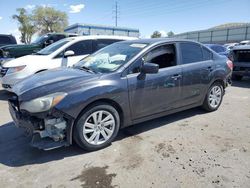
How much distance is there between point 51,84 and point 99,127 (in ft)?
3.20

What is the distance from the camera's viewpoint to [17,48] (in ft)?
28.8

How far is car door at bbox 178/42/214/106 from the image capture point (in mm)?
4688

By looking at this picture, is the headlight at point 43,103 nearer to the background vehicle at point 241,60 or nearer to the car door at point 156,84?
the car door at point 156,84

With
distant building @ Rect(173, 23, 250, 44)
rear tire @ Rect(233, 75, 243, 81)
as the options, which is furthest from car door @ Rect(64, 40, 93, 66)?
distant building @ Rect(173, 23, 250, 44)

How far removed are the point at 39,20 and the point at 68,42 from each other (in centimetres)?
5923

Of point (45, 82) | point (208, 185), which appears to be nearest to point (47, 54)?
point (45, 82)

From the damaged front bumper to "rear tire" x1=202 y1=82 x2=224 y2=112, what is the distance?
3283mm

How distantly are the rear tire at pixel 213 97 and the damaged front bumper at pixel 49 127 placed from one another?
129 inches

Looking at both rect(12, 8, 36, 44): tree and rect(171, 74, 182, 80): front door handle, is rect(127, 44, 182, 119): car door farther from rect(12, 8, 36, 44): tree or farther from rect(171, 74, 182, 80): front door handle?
rect(12, 8, 36, 44): tree

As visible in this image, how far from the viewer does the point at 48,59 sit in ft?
22.0

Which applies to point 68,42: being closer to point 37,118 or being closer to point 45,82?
point 45,82

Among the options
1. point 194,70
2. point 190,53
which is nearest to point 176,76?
point 194,70

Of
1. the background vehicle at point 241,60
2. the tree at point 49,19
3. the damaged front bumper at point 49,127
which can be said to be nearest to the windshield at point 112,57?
the damaged front bumper at point 49,127

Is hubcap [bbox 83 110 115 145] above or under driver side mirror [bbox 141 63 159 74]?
under
